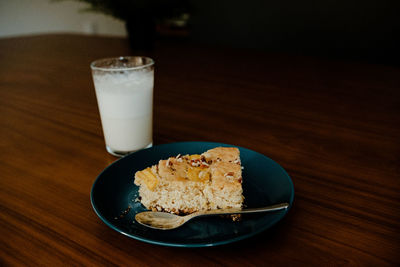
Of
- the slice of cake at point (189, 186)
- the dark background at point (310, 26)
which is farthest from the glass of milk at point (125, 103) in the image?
the dark background at point (310, 26)

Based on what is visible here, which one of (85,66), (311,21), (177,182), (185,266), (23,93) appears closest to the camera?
(185,266)

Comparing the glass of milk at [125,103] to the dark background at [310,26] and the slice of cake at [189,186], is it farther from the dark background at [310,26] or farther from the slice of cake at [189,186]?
the dark background at [310,26]

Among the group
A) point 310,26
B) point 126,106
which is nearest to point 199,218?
point 126,106

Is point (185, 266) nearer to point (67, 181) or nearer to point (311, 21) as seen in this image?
point (67, 181)

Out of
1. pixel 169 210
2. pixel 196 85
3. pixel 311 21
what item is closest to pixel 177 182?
pixel 169 210

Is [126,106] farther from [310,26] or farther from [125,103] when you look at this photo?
[310,26]
